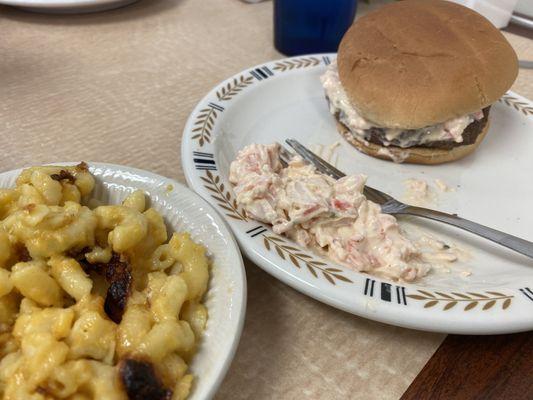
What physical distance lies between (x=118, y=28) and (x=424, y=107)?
1.17 meters

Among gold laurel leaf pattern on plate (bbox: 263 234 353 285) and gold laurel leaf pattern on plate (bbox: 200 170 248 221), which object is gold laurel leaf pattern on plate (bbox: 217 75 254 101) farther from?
gold laurel leaf pattern on plate (bbox: 263 234 353 285)

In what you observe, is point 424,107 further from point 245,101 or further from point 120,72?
point 120,72

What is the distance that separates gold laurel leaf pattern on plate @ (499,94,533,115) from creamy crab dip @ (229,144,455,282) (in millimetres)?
616

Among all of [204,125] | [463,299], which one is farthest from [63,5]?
[463,299]

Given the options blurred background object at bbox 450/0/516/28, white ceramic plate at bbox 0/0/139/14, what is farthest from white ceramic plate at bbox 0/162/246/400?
blurred background object at bbox 450/0/516/28

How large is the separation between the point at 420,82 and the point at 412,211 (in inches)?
12.4

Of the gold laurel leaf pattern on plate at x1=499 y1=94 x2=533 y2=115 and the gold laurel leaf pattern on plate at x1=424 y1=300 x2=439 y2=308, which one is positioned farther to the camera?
the gold laurel leaf pattern on plate at x1=499 y1=94 x2=533 y2=115

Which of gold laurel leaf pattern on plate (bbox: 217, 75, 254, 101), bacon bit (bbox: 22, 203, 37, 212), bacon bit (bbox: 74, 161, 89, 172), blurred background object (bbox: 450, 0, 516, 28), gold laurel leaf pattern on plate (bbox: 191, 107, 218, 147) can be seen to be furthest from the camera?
blurred background object (bbox: 450, 0, 516, 28)

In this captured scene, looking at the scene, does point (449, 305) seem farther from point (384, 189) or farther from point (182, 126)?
point (182, 126)

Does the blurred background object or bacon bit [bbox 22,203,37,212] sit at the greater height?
bacon bit [bbox 22,203,37,212]

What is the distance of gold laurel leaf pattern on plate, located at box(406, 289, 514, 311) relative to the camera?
2.34ft

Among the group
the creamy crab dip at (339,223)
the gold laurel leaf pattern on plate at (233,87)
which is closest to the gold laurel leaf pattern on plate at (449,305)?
the creamy crab dip at (339,223)

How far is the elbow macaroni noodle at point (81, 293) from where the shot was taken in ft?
1.77

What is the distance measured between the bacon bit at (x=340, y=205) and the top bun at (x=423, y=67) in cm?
32
